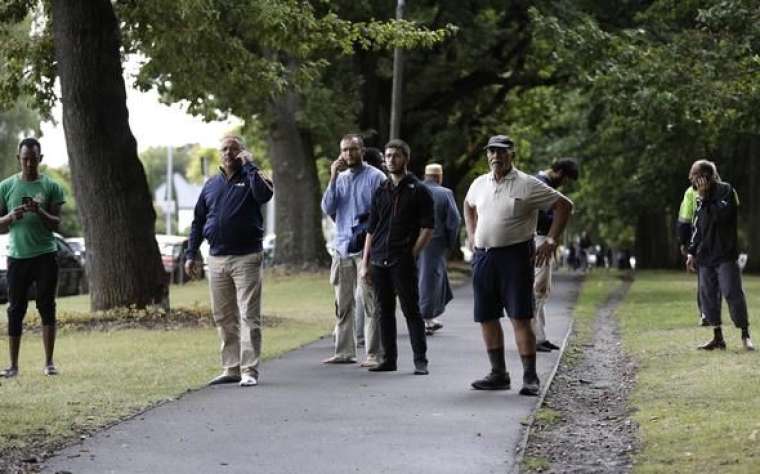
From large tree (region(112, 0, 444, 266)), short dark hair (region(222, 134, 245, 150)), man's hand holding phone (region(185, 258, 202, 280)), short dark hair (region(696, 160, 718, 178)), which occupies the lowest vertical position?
man's hand holding phone (region(185, 258, 202, 280))

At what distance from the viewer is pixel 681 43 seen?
96.3 feet

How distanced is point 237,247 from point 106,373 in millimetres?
1852

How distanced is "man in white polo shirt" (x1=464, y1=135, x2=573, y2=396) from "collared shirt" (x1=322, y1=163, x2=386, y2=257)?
2154 millimetres

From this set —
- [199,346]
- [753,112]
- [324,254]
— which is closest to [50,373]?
[199,346]

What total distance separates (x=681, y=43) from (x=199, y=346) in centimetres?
1619

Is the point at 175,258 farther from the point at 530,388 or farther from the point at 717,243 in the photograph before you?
the point at 530,388

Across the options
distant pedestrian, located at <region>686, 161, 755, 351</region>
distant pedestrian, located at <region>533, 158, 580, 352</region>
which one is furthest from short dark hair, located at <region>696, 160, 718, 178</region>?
distant pedestrian, located at <region>533, 158, 580, 352</region>

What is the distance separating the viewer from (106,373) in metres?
12.9

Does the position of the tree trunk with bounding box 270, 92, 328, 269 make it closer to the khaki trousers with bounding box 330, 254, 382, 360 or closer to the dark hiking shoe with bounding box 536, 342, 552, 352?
the dark hiking shoe with bounding box 536, 342, 552, 352

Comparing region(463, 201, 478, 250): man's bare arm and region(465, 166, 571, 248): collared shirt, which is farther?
region(463, 201, 478, 250): man's bare arm

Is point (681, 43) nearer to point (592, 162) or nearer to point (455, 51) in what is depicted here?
point (455, 51)

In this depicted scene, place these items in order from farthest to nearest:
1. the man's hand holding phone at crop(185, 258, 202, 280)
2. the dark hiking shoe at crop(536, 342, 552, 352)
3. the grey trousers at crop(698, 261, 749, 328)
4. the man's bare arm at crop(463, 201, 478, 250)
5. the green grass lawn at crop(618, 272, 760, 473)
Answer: the dark hiking shoe at crop(536, 342, 552, 352) < the grey trousers at crop(698, 261, 749, 328) < the man's hand holding phone at crop(185, 258, 202, 280) < the man's bare arm at crop(463, 201, 478, 250) < the green grass lawn at crop(618, 272, 760, 473)

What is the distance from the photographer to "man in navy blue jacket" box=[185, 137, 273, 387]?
11.9m

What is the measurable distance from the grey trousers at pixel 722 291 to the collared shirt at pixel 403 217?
332 cm
